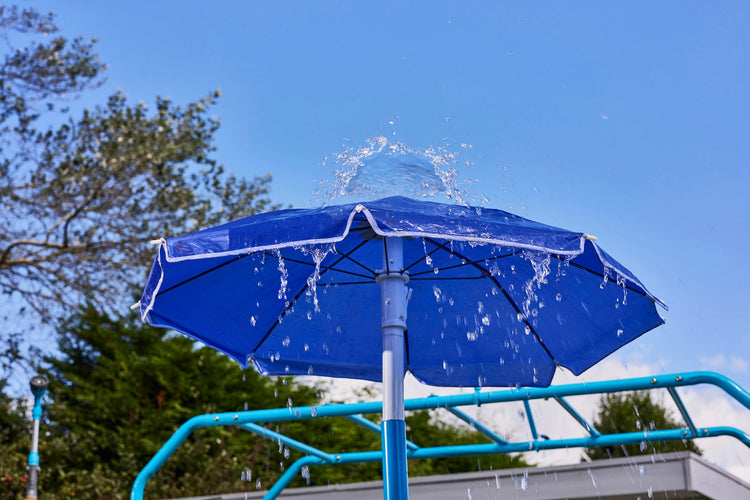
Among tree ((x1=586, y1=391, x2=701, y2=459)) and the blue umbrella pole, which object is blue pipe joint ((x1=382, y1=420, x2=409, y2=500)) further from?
tree ((x1=586, y1=391, x2=701, y2=459))

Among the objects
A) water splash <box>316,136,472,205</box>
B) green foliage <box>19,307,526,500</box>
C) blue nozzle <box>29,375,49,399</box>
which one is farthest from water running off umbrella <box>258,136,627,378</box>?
green foliage <box>19,307,526,500</box>

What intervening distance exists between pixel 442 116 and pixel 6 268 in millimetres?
11816

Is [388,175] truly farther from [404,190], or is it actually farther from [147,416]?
[147,416]

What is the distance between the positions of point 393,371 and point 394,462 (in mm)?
441

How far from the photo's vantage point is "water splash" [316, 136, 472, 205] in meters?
4.43

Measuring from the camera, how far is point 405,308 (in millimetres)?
4086

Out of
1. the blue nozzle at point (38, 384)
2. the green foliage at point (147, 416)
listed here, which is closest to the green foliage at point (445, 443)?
the green foliage at point (147, 416)

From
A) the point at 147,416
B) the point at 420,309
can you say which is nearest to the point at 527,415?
the point at 420,309

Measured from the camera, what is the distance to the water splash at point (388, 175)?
4434 mm

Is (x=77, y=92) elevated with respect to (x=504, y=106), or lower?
elevated

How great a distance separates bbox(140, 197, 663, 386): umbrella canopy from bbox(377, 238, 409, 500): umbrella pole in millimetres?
63

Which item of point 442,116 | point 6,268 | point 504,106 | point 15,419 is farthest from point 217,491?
point 442,116

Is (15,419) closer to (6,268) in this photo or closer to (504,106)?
(6,268)

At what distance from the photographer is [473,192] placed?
5000mm
